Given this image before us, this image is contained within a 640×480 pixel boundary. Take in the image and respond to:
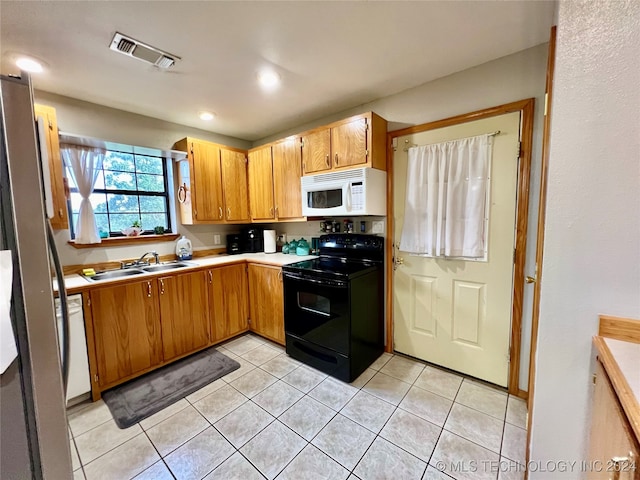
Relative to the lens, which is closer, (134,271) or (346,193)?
(346,193)

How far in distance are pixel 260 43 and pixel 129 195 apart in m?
2.18

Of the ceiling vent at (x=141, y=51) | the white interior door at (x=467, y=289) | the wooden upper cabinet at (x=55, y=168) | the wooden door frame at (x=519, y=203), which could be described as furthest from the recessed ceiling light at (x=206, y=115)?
the wooden door frame at (x=519, y=203)

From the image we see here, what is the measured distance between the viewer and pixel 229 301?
2.86m

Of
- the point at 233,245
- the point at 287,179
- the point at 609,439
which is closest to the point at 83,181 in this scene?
the point at 233,245

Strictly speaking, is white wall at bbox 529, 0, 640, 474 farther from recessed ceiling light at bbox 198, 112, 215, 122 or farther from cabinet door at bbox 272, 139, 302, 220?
recessed ceiling light at bbox 198, 112, 215, 122

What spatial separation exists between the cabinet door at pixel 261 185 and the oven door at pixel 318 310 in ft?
3.51

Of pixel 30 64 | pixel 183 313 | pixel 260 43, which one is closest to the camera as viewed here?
pixel 260 43

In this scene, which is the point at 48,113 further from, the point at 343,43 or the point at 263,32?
the point at 343,43

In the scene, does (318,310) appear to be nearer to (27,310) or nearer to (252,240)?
(252,240)

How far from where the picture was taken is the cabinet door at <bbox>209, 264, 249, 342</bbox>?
2.74 meters

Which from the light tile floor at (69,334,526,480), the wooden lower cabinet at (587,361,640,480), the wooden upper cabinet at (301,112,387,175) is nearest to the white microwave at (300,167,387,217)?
the wooden upper cabinet at (301,112,387,175)

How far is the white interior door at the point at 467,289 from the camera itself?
189cm

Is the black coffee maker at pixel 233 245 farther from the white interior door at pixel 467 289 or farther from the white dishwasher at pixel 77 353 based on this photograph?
the white interior door at pixel 467 289

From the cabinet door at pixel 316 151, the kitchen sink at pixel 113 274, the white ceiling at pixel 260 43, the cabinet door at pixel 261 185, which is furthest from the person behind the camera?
the cabinet door at pixel 261 185
